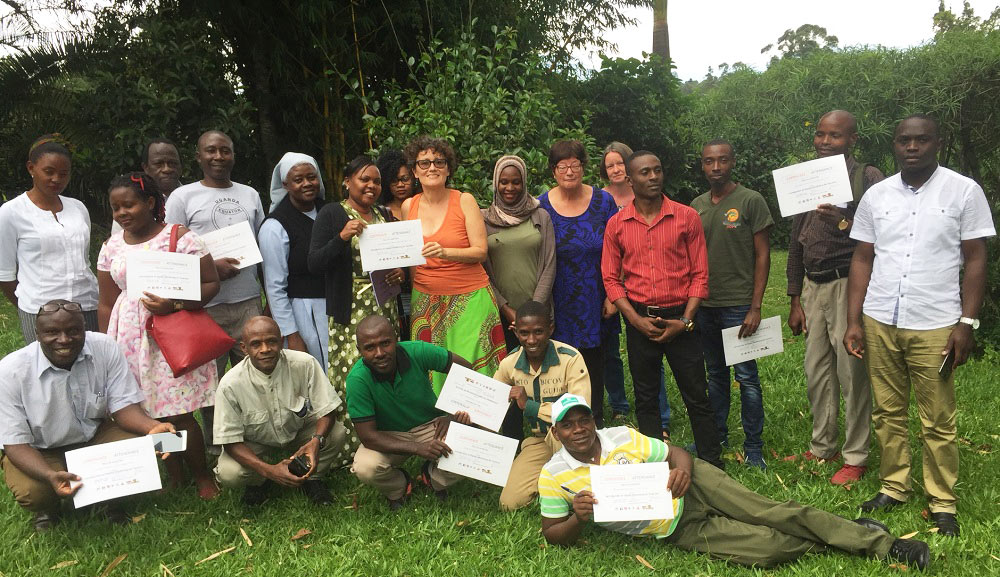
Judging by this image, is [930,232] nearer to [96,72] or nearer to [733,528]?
[733,528]

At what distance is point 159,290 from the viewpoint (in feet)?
13.5

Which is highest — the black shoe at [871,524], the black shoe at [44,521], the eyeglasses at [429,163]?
the eyeglasses at [429,163]

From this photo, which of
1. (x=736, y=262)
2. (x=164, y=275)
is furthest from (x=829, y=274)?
(x=164, y=275)

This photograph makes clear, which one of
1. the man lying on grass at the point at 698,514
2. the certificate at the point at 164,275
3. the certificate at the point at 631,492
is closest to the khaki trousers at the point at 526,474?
the man lying on grass at the point at 698,514

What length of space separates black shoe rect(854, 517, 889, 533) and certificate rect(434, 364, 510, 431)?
180 cm

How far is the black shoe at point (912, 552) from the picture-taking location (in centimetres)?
332

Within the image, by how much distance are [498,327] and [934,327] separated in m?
2.34

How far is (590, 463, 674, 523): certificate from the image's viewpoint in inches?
130

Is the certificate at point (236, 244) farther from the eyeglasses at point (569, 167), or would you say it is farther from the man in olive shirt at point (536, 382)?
the eyeglasses at point (569, 167)

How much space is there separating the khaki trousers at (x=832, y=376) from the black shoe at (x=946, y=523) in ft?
2.15

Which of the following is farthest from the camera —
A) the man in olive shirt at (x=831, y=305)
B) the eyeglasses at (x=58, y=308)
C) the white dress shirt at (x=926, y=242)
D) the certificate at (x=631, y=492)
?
the man in olive shirt at (x=831, y=305)

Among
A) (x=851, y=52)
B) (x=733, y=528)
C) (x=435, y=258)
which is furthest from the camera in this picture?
(x=851, y=52)

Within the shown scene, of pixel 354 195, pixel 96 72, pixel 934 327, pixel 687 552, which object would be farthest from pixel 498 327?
pixel 96 72

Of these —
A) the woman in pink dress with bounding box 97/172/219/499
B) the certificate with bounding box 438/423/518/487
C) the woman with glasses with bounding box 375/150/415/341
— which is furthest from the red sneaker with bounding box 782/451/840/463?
the woman in pink dress with bounding box 97/172/219/499
